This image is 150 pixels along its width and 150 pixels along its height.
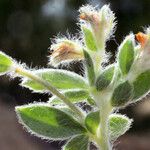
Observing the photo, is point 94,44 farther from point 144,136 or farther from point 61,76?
point 144,136

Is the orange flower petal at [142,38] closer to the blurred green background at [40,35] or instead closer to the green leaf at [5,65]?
the green leaf at [5,65]

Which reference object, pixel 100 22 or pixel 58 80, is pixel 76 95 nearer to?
pixel 58 80

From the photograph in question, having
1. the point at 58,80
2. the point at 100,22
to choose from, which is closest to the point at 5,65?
the point at 58,80

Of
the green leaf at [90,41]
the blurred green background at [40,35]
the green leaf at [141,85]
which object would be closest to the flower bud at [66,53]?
the green leaf at [90,41]

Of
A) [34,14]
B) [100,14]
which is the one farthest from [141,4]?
[100,14]

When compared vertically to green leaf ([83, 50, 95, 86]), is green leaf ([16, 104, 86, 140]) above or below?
below

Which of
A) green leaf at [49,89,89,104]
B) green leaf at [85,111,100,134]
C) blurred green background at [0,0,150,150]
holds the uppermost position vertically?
blurred green background at [0,0,150,150]

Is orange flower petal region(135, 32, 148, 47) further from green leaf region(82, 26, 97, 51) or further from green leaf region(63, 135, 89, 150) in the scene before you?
green leaf region(63, 135, 89, 150)

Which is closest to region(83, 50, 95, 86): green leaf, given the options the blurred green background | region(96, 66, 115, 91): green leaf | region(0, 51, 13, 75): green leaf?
region(96, 66, 115, 91): green leaf
